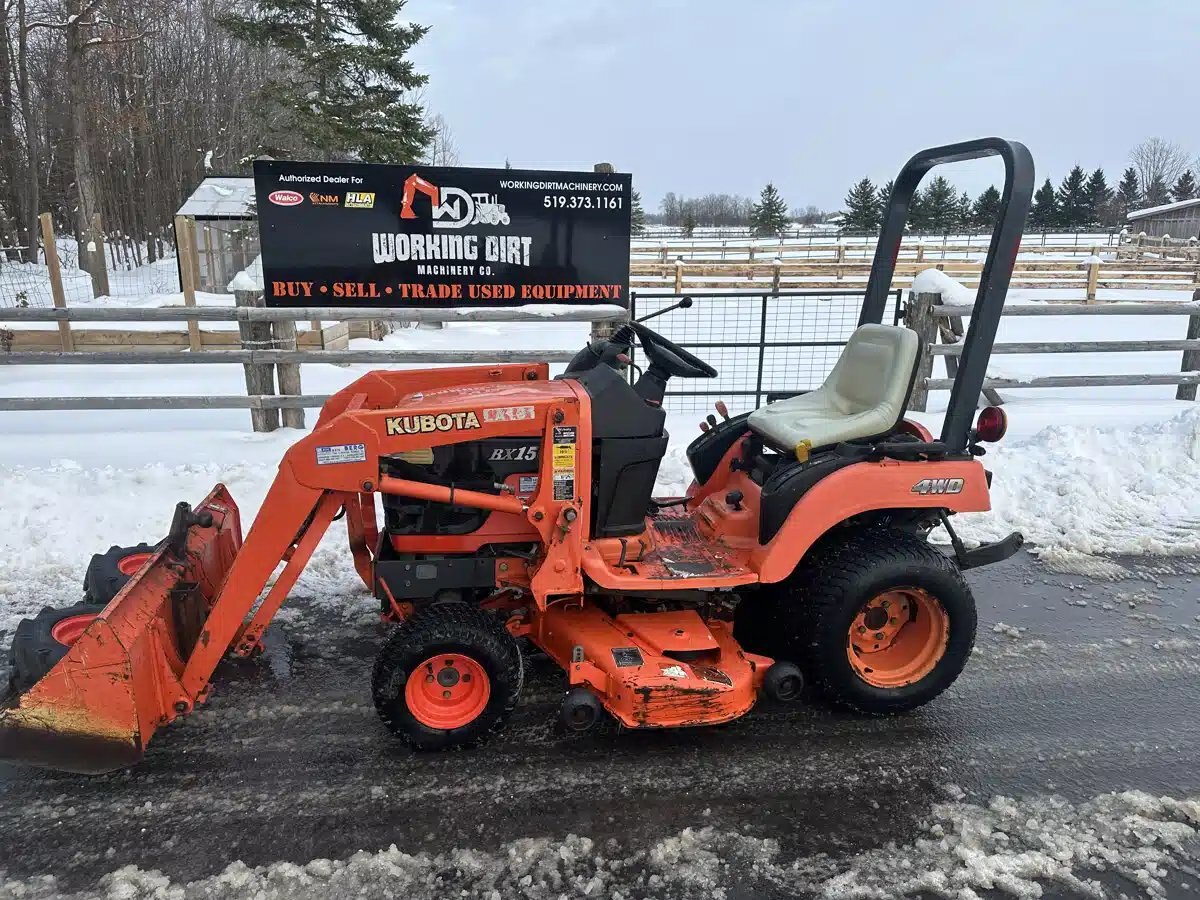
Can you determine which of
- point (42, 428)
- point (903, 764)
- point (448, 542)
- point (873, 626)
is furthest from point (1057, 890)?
point (42, 428)

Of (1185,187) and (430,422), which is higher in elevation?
(1185,187)

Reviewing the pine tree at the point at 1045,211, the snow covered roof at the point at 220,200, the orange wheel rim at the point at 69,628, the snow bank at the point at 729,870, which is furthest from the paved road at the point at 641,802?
the pine tree at the point at 1045,211

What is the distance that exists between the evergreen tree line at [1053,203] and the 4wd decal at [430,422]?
45.0 metres

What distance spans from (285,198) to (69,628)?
3.87m

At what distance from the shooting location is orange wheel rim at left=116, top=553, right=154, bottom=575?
3.63m

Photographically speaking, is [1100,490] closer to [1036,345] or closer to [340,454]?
[1036,345]

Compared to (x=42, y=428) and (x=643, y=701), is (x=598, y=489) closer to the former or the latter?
(x=643, y=701)

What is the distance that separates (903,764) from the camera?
3.00 m

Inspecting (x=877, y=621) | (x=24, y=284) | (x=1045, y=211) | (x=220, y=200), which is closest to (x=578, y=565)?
(x=877, y=621)

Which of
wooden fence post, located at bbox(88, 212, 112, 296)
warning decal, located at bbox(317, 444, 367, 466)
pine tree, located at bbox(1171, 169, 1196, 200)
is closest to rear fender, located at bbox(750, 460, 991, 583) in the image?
warning decal, located at bbox(317, 444, 367, 466)

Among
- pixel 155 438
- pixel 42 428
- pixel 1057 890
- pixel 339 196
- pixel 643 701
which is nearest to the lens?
pixel 1057 890

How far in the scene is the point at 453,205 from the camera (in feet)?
20.8

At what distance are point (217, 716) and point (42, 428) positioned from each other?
5317 millimetres

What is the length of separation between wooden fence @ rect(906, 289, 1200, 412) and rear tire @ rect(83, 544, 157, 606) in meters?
6.23
